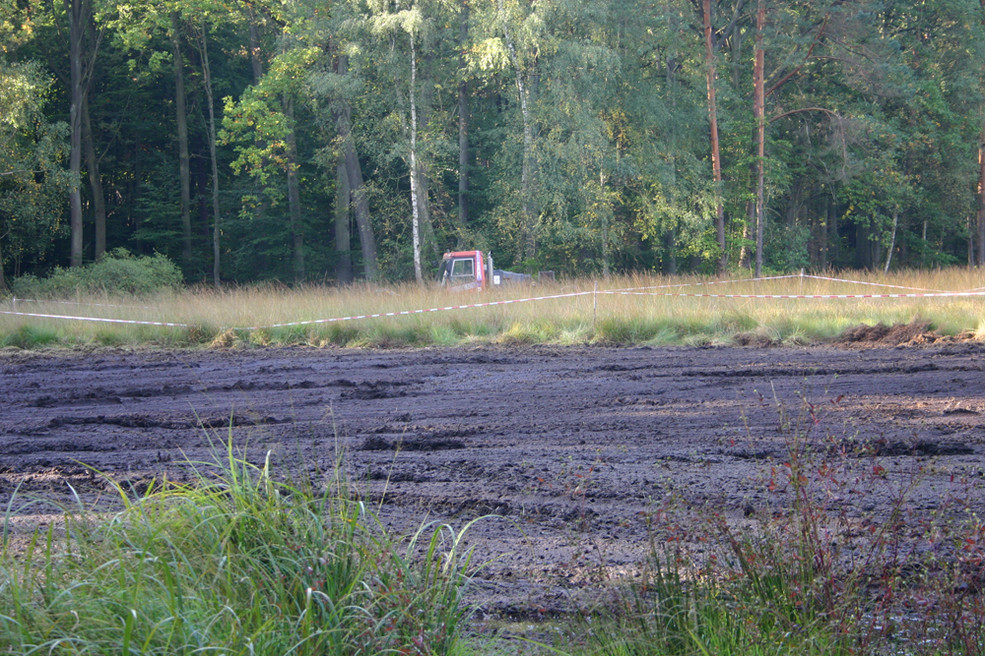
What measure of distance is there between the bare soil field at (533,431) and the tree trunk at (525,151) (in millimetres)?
16474

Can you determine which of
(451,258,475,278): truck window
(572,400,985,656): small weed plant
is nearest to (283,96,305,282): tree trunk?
(451,258,475,278): truck window

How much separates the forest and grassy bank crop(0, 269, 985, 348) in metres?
11.8

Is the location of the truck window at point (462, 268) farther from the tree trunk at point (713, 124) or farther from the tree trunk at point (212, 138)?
the tree trunk at point (212, 138)

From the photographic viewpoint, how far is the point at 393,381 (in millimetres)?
12211

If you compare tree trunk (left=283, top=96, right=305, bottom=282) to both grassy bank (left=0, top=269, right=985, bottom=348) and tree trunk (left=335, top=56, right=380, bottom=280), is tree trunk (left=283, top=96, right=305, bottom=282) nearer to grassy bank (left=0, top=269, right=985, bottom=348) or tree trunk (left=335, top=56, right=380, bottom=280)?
tree trunk (left=335, top=56, right=380, bottom=280)

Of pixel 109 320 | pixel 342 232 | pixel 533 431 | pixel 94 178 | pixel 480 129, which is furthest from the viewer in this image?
pixel 480 129

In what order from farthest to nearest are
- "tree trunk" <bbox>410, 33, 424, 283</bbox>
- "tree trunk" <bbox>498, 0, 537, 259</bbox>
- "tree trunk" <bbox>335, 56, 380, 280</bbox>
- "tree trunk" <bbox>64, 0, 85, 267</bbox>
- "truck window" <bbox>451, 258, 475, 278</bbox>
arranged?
1. "tree trunk" <bbox>335, 56, 380, 280</bbox>
2. "tree trunk" <bbox>64, 0, 85, 267</bbox>
3. "tree trunk" <bbox>410, 33, 424, 283</bbox>
4. "tree trunk" <bbox>498, 0, 537, 259</bbox>
5. "truck window" <bbox>451, 258, 475, 278</bbox>

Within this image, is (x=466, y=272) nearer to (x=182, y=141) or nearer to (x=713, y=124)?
(x=713, y=124)

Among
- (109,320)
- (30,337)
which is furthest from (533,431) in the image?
(30,337)

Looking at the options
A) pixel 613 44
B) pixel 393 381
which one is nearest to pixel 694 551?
pixel 393 381

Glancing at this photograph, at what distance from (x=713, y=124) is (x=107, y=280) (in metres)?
22.2

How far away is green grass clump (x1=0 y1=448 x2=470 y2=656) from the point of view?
293 centimetres

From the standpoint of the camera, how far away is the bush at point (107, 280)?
26750 mm

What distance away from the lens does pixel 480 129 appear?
39.8m
